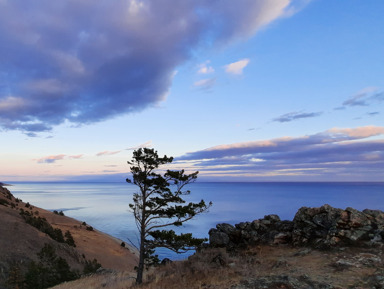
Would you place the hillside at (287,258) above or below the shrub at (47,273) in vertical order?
above

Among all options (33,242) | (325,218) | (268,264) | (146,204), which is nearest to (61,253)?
(33,242)

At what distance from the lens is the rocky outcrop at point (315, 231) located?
59.0 ft

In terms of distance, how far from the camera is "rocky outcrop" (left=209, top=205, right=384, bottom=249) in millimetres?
17984

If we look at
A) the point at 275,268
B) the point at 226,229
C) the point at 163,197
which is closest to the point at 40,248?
the point at 163,197

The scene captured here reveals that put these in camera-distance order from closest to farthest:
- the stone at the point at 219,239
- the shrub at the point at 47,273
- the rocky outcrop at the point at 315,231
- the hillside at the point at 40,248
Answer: the rocky outcrop at the point at 315,231, the stone at the point at 219,239, the shrub at the point at 47,273, the hillside at the point at 40,248

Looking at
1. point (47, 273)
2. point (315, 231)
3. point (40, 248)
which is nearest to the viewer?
point (315, 231)

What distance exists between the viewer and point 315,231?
64.7ft

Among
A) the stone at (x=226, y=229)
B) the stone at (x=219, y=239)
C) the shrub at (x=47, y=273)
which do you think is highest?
the stone at (x=226, y=229)

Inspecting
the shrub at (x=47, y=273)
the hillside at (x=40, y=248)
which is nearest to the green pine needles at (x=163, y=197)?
the shrub at (x=47, y=273)

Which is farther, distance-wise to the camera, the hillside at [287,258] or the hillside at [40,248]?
the hillside at [40,248]

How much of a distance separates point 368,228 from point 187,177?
43.7 feet

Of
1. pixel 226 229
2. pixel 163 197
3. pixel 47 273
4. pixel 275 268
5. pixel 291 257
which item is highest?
pixel 163 197

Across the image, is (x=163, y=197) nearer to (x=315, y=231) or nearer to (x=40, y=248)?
(x=315, y=231)

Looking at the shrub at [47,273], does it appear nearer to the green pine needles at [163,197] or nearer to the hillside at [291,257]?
the hillside at [291,257]
